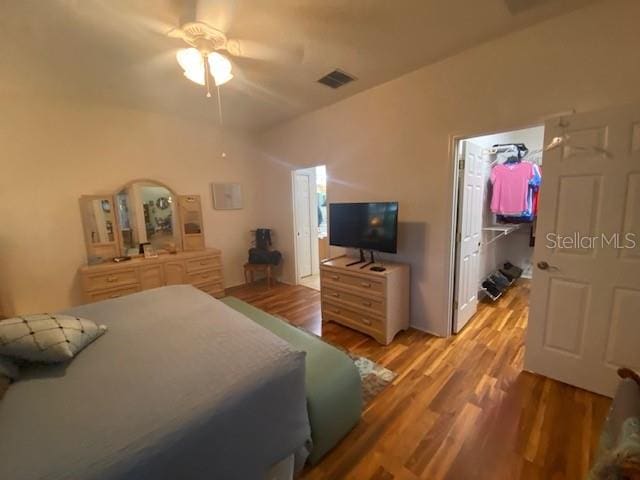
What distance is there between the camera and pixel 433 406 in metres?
1.75

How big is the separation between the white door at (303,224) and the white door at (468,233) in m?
2.43

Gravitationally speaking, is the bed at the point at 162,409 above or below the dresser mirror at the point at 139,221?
below

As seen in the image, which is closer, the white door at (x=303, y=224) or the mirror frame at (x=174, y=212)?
the mirror frame at (x=174, y=212)

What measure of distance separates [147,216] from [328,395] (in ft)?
10.8

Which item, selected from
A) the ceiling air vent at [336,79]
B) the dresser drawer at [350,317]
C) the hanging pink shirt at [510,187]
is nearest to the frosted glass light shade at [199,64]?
the ceiling air vent at [336,79]

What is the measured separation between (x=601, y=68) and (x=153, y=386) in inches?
→ 118

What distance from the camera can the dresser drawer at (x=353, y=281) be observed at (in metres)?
2.47

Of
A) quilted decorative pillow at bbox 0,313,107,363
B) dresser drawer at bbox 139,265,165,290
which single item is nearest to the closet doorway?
quilted decorative pillow at bbox 0,313,107,363

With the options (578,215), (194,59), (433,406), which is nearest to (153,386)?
(433,406)

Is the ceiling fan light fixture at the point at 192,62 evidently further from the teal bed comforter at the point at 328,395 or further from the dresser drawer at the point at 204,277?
the dresser drawer at the point at 204,277

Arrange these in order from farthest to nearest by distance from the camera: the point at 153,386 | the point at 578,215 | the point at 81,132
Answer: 1. the point at 81,132
2. the point at 578,215
3. the point at 153,386

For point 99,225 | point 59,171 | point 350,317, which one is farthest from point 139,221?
point 350,317

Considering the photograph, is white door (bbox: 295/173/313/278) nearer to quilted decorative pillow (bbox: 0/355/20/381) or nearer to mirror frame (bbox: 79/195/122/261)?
mirror frame (bbox: 79/195/122/261)

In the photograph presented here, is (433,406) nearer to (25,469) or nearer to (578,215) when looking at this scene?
(578,215)
